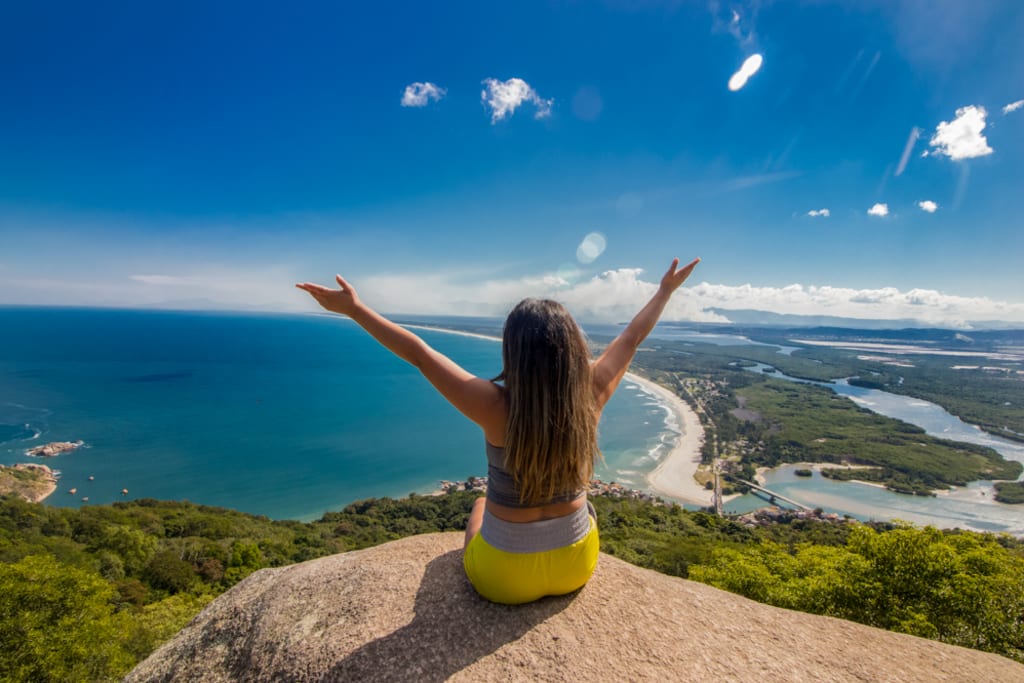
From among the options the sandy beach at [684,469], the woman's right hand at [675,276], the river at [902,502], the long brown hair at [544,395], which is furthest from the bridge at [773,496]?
the long brown hair at [544,395]

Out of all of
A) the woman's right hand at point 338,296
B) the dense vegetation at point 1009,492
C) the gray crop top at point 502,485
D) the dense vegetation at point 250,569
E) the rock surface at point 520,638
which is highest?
the woman's right hand at point 338,296

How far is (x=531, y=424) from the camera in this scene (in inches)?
90.5

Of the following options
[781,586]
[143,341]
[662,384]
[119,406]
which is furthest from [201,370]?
[781,586]

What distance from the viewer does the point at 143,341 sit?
149 m

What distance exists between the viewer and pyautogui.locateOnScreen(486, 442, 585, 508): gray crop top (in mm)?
2504

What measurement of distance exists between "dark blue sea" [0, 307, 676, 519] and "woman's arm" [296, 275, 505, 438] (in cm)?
3419

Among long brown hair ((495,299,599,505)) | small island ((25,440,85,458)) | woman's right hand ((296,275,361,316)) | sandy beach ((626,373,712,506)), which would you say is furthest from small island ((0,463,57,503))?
sandy beach ((626,373,712,506))

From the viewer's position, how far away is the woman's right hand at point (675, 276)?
3.34m

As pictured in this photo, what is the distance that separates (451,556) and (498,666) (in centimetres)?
144

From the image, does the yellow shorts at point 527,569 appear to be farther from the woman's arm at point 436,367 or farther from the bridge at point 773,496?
the bridge at point 773,496

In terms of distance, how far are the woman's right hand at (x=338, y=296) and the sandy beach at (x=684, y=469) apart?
39.8 m

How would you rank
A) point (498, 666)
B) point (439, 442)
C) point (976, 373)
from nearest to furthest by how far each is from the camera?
point (498, 666) → point (439, 442) → point (976, 373)

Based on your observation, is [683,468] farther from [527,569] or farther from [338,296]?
[338,296]

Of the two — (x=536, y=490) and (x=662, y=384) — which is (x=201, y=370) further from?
(x=536, y=490)
